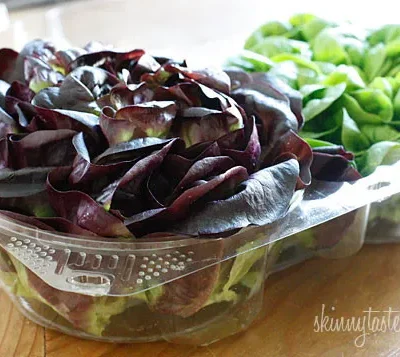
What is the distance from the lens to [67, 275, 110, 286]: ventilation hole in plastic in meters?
0.48

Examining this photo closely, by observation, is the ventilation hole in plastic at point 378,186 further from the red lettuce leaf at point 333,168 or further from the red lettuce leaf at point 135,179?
the red lettuce leaf at point 135,179

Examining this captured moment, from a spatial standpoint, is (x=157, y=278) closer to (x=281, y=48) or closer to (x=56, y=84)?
(x=56, y=84)

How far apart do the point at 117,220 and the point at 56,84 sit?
172 millimetres

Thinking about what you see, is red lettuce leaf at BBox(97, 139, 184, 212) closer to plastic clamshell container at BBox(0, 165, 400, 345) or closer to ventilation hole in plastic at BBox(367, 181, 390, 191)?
plastic clamshell container at BBox(0, 165, 400, 345)

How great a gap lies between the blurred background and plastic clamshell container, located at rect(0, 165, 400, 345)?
0.50 m

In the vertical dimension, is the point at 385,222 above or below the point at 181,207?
below

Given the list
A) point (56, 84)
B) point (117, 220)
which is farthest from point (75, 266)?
point (56, 84)

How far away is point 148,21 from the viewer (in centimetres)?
113

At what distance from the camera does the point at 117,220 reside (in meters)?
0.46

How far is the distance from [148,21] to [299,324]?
0.70m

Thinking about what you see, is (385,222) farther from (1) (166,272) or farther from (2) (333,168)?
(1) (166,272)

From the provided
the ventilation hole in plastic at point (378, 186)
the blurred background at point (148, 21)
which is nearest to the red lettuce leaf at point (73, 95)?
the ventilation hole in plastic at point (378, 186)

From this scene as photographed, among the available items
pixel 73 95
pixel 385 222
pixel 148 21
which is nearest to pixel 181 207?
pixel 73 95

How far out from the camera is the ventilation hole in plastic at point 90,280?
1.56ft
